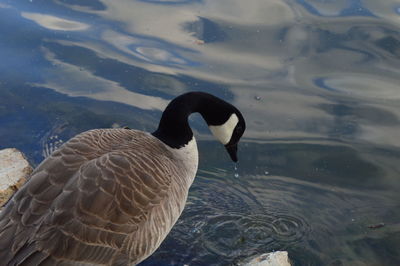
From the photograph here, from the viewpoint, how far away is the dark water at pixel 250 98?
4.69 meters

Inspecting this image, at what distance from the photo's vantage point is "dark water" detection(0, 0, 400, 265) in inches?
185

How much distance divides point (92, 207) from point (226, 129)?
1672 mm

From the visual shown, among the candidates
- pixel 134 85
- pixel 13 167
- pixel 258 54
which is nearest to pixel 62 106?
pixel 134 85

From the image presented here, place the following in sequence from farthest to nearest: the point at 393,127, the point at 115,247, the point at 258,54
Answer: the point at 258,54
the point at 393,127
the point at 115,247

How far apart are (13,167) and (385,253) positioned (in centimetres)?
314

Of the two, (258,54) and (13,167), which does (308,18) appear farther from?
(13,167)

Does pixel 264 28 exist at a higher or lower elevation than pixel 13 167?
higher

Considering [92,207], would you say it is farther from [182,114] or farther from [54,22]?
[54,22]

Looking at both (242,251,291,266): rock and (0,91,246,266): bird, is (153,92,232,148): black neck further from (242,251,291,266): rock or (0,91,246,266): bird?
(242,251,291,266): rock

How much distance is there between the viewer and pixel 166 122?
14.8 feet

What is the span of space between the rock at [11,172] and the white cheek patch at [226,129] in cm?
163

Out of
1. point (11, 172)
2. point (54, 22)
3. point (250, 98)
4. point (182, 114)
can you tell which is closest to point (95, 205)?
point (182, 114)

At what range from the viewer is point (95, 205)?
3393 mm

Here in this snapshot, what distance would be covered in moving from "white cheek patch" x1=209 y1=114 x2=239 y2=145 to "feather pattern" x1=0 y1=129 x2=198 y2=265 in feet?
2.79
